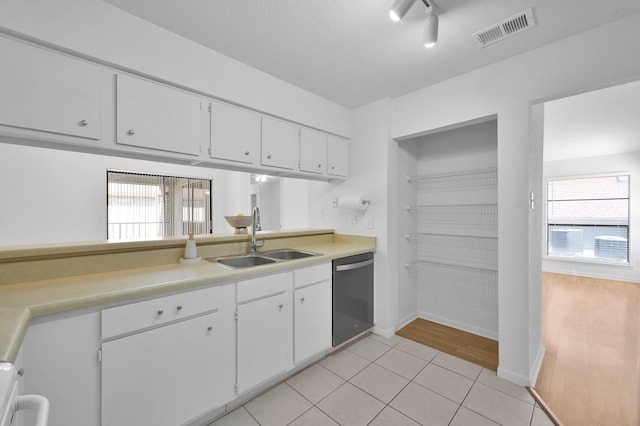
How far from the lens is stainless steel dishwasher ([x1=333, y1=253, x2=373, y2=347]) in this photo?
2.38m

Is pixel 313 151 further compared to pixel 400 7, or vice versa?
pixel 313 151

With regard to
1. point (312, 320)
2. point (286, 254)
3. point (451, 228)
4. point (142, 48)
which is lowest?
point (312, 320)

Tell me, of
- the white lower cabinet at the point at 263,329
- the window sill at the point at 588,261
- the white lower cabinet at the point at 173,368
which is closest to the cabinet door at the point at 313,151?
the white lower cabinet at the point at 263,329

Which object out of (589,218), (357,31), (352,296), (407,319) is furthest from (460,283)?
(589,218)

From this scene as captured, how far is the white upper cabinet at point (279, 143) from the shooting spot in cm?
236

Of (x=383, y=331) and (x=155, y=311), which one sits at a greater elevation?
(x=155, y=311)

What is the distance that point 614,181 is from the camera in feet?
17.5

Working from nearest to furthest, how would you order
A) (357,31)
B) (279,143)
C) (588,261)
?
1. (357,31)
2. (279,143)
3. (588,261)

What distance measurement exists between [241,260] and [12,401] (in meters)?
1.67

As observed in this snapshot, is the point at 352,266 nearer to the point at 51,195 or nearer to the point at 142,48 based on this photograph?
the point at 142,48

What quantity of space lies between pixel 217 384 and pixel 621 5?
326cm

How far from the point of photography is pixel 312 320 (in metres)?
2.17

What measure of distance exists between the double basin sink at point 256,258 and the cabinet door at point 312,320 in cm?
33

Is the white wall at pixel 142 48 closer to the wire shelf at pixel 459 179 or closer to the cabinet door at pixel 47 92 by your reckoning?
the cabinet door at pixel 47 92
